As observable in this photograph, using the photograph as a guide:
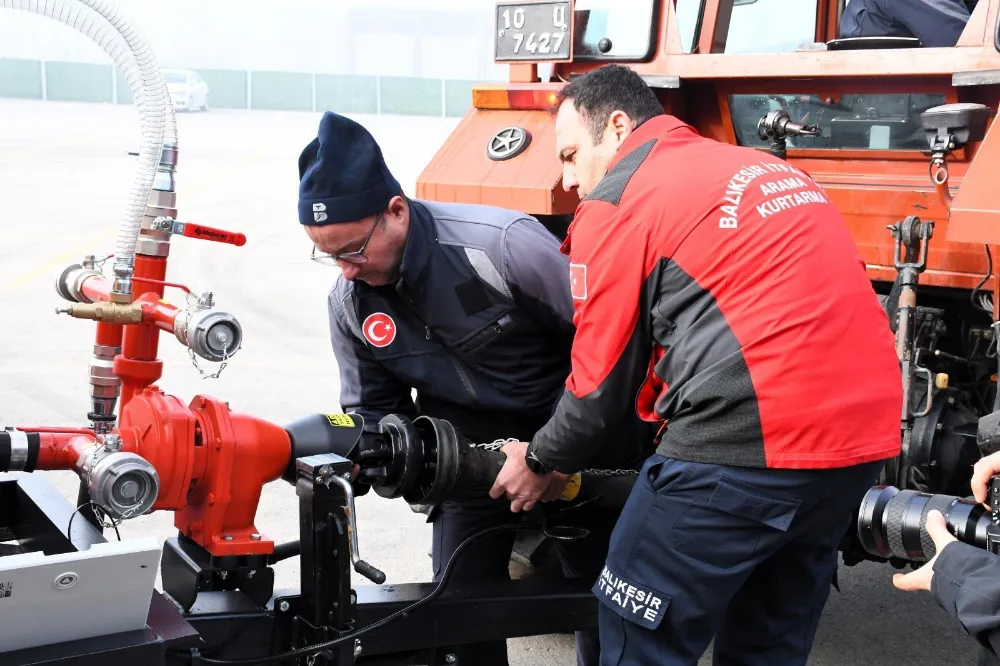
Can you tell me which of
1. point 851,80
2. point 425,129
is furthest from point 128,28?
point 425,129

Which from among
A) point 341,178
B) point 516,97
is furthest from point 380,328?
point 516,97

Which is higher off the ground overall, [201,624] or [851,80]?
[851,80]

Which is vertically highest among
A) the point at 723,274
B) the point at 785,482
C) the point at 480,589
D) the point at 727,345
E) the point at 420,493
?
the point at 723,274

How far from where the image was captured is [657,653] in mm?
2186

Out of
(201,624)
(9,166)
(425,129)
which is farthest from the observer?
(425,129)

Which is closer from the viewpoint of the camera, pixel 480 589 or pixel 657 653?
pixel 657 653

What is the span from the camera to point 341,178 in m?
2.51

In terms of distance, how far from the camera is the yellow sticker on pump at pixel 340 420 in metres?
2.45

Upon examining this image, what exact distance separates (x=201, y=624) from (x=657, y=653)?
887mm

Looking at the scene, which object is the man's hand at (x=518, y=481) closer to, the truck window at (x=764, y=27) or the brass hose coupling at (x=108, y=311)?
the brass hose coupling at (x=108, y=311)

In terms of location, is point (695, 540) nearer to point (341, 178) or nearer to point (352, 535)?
point (352, 535)

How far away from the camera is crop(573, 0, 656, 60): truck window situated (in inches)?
154

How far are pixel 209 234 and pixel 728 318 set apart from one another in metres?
1.23

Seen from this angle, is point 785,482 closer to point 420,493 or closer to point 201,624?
point 420,493
